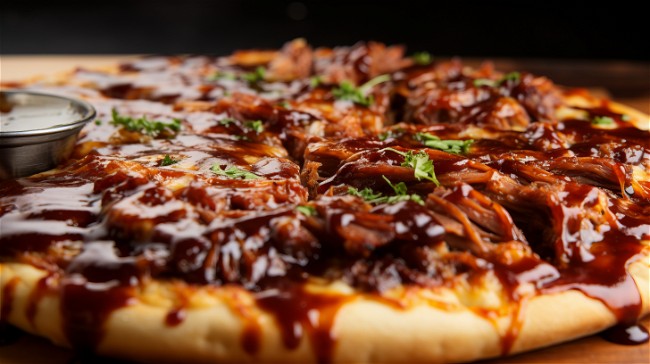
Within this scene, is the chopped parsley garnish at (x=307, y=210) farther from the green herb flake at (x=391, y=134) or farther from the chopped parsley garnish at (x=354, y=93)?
the chopped parsley garnish at (x=354, y=93)

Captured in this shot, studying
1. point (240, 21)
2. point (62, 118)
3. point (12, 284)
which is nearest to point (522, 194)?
point (12, 284)

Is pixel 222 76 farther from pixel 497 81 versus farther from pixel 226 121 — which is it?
pixel 497 81

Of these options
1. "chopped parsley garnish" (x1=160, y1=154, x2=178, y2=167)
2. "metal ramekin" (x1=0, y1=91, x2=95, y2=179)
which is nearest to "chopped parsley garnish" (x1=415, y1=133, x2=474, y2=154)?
"chopped parsley garnish" (x1=160, y1=154, x2=178, y2=167)

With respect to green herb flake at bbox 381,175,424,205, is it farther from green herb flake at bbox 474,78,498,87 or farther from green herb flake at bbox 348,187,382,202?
green herb flake at bbox 474,78,498,87

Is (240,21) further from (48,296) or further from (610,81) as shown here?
(48,296)

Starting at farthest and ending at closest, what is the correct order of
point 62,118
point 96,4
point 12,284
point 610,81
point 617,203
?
1. point 96,4
2. point 610,81
3. point 62,118
4. point 617,203
5. point 12,284

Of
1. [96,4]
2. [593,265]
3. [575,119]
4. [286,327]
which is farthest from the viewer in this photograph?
[96,4]
